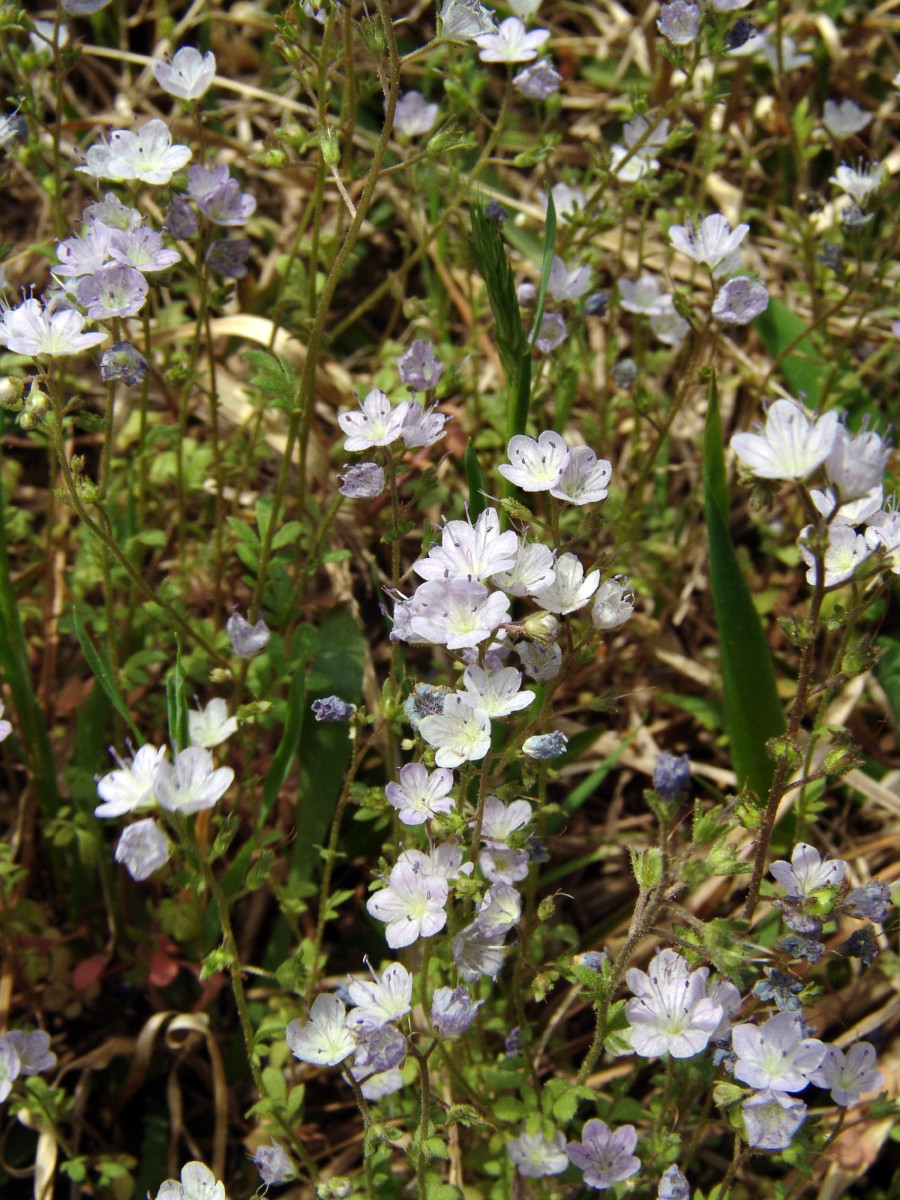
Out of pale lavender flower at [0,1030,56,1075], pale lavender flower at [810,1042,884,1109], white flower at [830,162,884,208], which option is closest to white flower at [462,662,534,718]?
pale lavender flower at [810,1042,884,1109]

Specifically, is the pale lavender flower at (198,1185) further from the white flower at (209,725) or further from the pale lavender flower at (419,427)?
the pale lavender flower at (419,427)

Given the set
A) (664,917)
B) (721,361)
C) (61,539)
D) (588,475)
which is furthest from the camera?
(721,361)

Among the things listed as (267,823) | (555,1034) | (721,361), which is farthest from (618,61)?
(555,1034)

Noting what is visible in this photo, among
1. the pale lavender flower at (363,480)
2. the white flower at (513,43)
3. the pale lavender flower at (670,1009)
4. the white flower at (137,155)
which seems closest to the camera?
the pale lavender flower at (670,1009)

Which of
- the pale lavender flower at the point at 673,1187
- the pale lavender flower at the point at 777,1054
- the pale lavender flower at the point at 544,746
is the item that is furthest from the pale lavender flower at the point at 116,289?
the pale lavender flower at the point at 673,1187

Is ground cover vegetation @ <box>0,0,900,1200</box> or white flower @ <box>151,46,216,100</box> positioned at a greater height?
white flower @ <box>151,46,216,100</box>

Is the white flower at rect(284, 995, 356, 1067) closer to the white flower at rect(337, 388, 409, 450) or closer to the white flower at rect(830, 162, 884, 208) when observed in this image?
the white flower at rect(337, 388, 409, 450)

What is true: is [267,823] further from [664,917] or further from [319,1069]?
[664,917]
